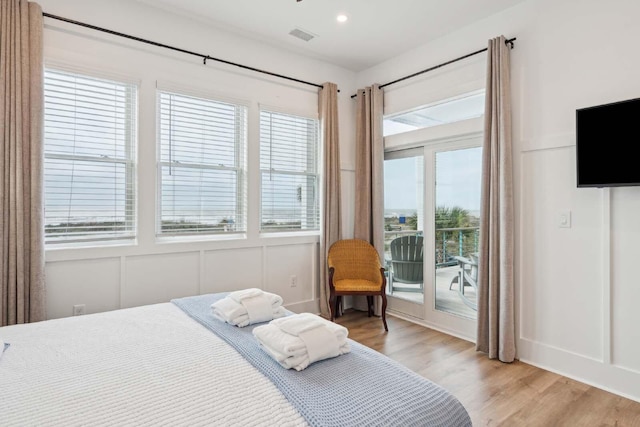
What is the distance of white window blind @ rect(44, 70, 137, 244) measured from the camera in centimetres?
267

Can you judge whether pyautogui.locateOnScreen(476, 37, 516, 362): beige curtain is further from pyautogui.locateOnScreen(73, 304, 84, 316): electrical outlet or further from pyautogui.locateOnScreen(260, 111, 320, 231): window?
pyautogui.locateOnScreen(73, 304, 84, 316): electrical outlet

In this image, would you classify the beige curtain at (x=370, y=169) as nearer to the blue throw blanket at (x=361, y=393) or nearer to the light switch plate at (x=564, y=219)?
the light switch plate at (x=564, y=219)

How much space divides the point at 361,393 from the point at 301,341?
1.12ft

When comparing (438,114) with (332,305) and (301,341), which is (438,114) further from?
(301,341)

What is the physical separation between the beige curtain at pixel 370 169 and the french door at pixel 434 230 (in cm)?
19

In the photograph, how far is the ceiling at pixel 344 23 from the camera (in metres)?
2.99

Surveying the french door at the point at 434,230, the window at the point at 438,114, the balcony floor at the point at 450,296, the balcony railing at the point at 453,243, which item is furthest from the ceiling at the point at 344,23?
the balcony floor at the point at 450,296

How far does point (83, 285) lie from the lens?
9.03 ft

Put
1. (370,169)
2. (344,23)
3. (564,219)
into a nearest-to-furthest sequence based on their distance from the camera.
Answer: (564,219)
(344,23)
(370,169)

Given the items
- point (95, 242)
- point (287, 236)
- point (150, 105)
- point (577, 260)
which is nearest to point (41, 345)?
point (95, 242)

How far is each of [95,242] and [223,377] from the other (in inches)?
83.9

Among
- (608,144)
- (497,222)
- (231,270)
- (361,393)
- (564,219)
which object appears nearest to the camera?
(361,393)

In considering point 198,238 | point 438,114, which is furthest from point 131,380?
point 438,114

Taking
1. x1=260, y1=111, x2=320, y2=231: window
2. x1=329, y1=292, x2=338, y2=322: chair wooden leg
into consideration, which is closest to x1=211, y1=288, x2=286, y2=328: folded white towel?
x1=329, y1=292, x2=338, y2=322: chair wooden leg
